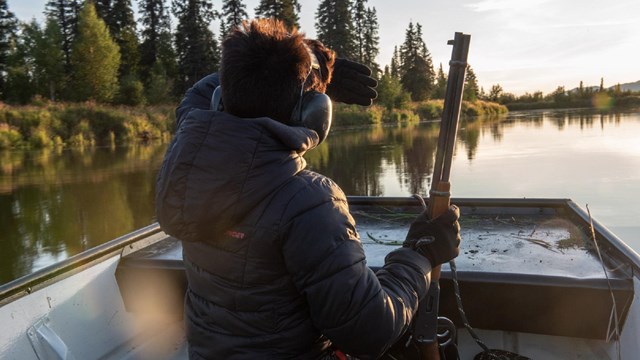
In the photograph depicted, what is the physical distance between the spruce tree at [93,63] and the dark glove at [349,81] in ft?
134

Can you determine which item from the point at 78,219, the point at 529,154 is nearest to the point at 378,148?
the point at 529,154

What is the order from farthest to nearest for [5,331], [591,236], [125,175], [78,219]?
[125,175], [78,219], [591,236], [5,331]

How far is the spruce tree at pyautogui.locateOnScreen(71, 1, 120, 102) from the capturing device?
3991 cm

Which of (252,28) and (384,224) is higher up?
(252,28)


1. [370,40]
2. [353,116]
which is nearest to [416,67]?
[370,40]

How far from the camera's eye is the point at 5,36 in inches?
1650

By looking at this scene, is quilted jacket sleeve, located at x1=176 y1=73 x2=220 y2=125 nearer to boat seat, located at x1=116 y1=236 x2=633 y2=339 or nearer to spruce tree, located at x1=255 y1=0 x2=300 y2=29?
boat seat, located at x1=116 y1=236 x2=633 y2=339

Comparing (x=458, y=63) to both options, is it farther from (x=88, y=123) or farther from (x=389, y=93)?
(x=389, y=93)

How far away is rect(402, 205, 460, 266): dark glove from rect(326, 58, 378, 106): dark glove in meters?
0.78

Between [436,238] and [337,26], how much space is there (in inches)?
2167

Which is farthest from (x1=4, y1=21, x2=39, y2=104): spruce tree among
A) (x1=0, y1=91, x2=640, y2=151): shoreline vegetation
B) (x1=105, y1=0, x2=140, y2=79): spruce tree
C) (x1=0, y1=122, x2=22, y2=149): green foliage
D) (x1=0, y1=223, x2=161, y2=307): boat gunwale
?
(x1=0, y1=223, x2=161, y2=307): boat gunwale

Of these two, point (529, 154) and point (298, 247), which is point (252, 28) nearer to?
point (298, 247)

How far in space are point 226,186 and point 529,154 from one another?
17.8 m

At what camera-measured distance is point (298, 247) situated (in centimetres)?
128
